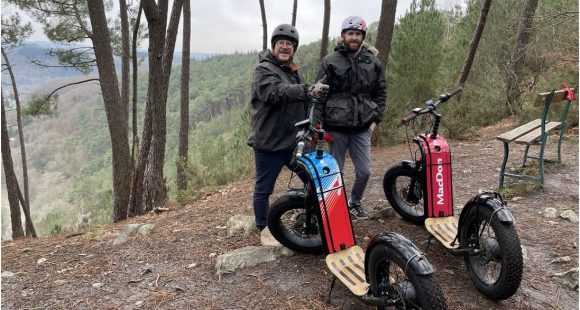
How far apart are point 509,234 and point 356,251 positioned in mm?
1005

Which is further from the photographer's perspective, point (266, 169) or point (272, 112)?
point (266, 169)

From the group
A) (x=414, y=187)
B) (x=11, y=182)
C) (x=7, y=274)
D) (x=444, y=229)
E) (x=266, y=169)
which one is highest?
(x=266, y=169)

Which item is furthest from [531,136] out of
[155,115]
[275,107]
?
[155,115]

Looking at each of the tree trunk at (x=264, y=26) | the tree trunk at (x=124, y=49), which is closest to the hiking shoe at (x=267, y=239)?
the tree trunk at (x=124, y=49)

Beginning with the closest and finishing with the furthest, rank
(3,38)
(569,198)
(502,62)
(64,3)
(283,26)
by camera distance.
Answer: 1. (283,26)
2. (569,198)
3. (64,3)
4. (3,38)
5. (502,62)

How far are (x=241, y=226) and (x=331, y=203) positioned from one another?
1579 mm

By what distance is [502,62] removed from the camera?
1290 centimetres

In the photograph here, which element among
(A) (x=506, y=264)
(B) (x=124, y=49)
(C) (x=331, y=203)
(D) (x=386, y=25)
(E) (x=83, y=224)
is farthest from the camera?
(E) (x=83, y=224)

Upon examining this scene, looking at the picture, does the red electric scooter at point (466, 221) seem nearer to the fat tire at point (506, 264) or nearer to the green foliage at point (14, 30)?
the fat tire at point (506, 264)

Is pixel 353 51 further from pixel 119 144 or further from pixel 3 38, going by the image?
pixel 3 38

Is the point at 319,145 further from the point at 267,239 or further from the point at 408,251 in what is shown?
the point at 267,239

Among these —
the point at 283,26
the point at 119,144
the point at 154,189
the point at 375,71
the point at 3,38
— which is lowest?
the point at 154,189

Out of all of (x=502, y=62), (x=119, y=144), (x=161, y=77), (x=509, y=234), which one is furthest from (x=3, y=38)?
(x=502, y=62)

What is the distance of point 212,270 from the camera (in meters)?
3.35
